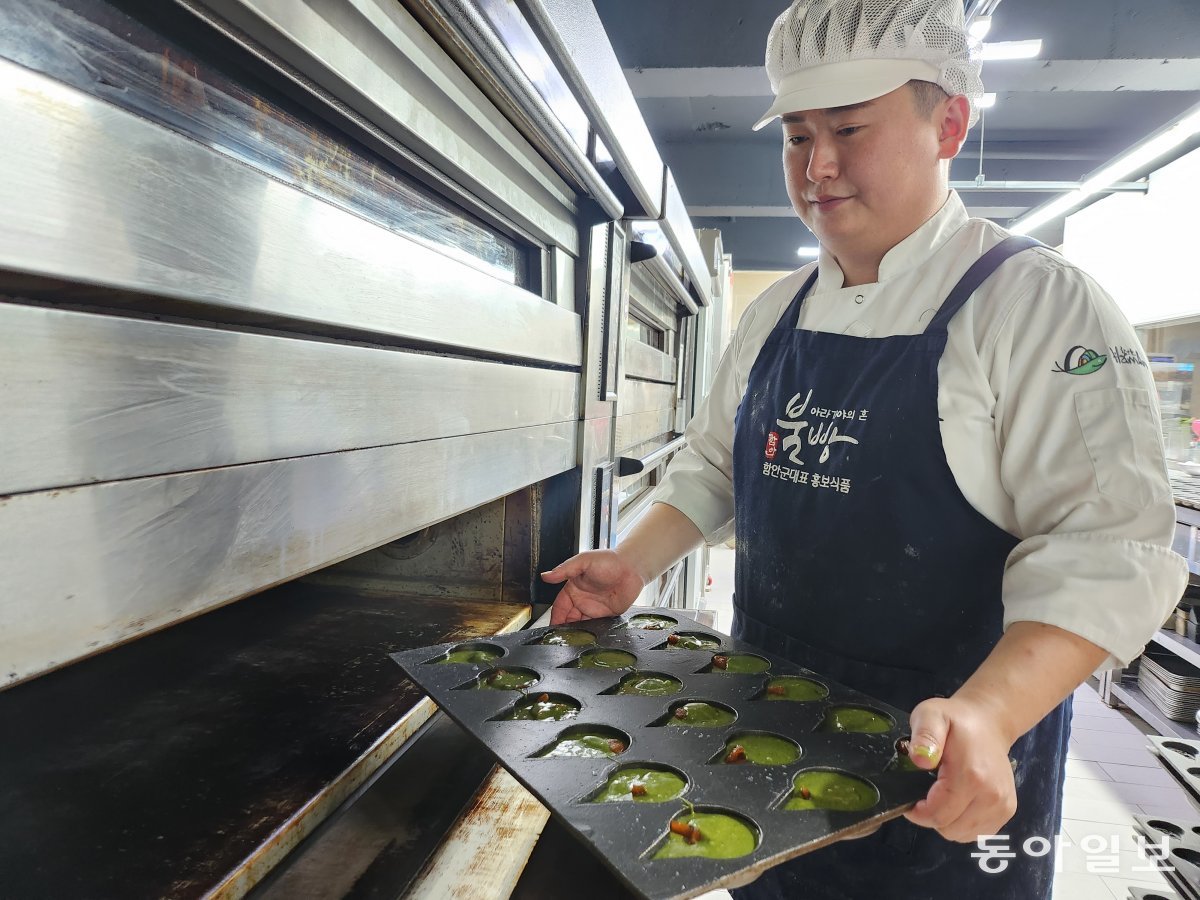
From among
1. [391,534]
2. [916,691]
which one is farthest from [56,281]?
[916,691]

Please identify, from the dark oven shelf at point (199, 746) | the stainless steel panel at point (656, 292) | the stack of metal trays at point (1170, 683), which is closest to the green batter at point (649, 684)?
the dark oven shelf at point (199, 746)

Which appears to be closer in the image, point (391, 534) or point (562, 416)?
point (391, 534)

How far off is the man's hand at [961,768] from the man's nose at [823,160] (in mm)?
887

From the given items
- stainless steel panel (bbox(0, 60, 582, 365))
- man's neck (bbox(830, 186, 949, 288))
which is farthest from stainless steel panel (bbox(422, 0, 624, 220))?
man's neck (bbox(830, 186, 949, 288))

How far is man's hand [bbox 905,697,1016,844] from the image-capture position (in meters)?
0.83

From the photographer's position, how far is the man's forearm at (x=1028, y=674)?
3.01ft

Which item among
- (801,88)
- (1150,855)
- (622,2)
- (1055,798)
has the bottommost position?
(1150,855)

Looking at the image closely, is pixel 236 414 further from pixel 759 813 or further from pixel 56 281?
pixel 759 813

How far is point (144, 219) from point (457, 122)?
2.06ft

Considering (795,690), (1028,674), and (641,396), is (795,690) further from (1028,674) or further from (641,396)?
(641,396)

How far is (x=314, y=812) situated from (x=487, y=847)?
8.3 inches

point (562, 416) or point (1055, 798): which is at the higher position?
point (562, 416)

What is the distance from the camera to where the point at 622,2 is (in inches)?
152

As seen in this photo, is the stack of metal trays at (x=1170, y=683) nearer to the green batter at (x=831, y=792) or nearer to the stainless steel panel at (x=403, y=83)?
the green batter at (x=831, y=792)
